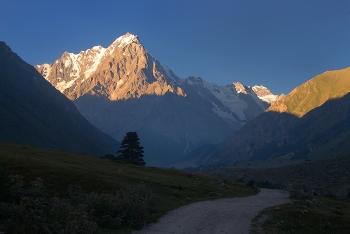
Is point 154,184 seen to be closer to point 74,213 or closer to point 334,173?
point 74,213

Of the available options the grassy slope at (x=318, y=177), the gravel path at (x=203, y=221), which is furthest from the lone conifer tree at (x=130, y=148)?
the gravel path at (x=203, y=221)

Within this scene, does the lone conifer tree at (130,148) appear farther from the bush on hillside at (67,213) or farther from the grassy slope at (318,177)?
the bush on hillside at (67,213)

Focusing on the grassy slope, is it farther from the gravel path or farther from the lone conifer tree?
the gravel path

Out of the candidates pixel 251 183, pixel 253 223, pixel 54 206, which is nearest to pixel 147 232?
pixel 54 206

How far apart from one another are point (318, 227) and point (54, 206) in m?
23.3

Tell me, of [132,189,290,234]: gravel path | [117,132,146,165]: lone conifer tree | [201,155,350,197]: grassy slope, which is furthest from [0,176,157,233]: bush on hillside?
[201,155,350,197]: grassy slope

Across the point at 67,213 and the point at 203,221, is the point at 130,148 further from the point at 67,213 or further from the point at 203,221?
the point at 67,213

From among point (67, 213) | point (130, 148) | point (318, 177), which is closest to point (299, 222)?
point (67, 213)

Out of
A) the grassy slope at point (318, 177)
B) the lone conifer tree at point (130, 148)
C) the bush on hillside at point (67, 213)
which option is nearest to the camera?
the bush on hillside at point (67, 213)

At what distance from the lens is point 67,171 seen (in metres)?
38.9

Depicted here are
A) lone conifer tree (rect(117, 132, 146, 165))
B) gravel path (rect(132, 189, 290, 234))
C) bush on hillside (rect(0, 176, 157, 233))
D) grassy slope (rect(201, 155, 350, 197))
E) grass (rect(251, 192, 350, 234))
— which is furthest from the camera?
lone conifer tree (rect(117, 132, 146, 165))

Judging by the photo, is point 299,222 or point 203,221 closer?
point 203,221

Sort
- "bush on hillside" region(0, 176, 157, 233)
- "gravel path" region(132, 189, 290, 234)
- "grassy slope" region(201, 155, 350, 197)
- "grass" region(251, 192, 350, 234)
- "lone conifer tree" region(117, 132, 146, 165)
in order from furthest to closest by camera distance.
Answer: "lone conifer tree" region(117, 132, 146, 165) < "grassy slope" region(201, 155, 350, 197) < "grass" region(251, 192, 350, 234) < "gravel path" region(132, 189, 290, 234) < "bush on hillside" region(0, 176, 157, 233)

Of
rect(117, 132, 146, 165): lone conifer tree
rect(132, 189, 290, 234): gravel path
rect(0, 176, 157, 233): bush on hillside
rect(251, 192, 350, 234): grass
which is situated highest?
rect(117, 132, 146, 165): lone conifer tree
